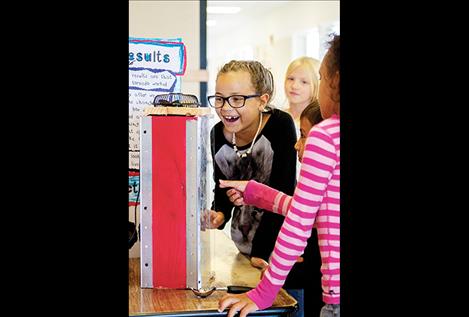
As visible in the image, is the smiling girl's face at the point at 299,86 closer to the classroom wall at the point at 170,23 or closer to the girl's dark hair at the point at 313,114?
the classroom wall at the point at 170,23

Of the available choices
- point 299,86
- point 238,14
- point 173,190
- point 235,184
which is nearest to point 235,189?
point 235,184

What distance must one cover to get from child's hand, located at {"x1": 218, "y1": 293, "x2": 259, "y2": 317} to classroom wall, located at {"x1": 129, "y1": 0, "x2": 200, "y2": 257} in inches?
35.7

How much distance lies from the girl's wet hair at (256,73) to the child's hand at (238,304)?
21.1 inches

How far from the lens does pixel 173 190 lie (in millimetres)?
1347

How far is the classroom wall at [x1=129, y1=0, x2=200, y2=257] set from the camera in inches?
78.6

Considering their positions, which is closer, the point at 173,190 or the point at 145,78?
the point at 173,190

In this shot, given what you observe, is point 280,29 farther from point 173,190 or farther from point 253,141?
point 173,190

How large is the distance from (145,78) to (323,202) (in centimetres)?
56

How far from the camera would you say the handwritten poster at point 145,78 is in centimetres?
145

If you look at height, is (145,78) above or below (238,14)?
below

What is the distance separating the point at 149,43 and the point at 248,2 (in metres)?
6.07
